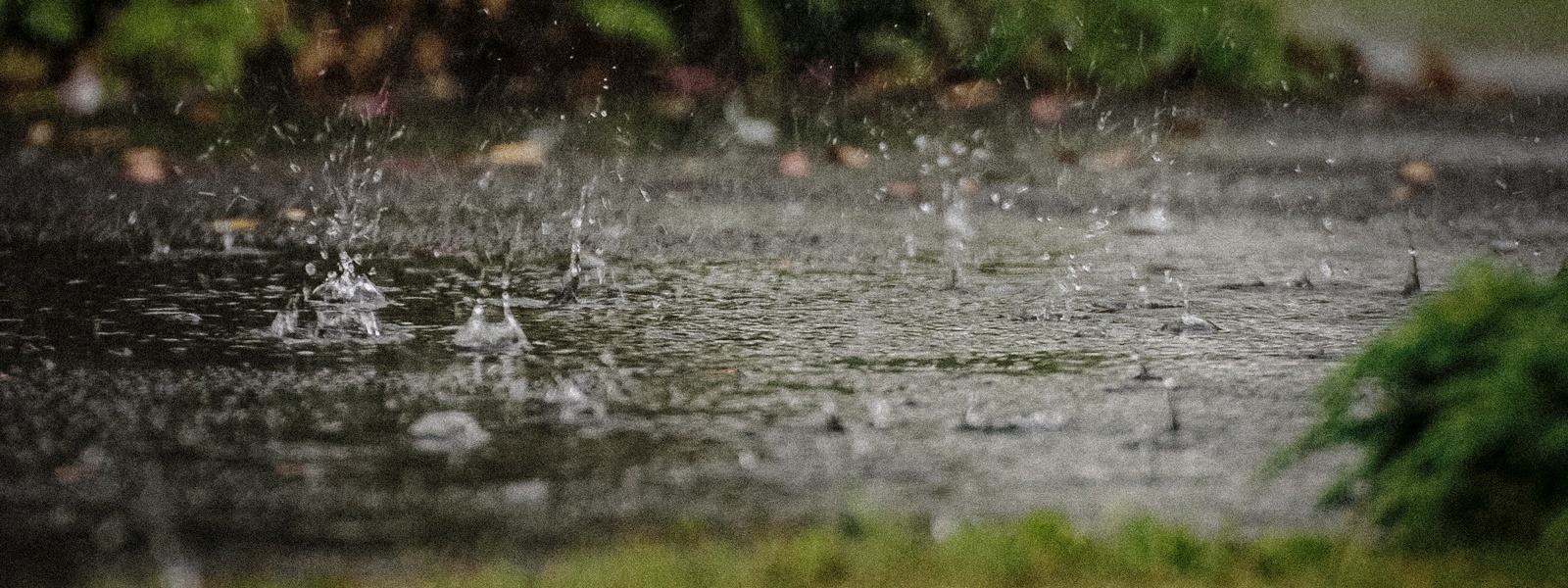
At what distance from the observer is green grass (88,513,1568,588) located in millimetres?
2449

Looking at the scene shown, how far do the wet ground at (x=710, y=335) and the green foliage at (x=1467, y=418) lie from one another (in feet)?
0.86

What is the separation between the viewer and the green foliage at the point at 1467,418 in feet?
8.04

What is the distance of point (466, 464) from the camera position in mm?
3100

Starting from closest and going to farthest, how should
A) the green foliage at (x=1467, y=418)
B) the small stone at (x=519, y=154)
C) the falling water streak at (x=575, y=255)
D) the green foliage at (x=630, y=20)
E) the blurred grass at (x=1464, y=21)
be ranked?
1. the green foliage at (x=1467, y=418)
2. the falling water streak at (x=575, y=255)
3. the small stone at (x=519, y=154)
4. the green foliage at (x=630, y=20)
5. the blurred grass at (x=1464, y=21)

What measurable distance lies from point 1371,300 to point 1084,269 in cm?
72

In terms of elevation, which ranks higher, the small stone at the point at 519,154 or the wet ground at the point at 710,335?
the small stone at the point at 519,154

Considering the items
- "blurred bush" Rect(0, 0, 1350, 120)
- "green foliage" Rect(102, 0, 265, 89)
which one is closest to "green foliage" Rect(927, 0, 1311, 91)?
"blurred bush" Rect(0, 0, 1350, 120)

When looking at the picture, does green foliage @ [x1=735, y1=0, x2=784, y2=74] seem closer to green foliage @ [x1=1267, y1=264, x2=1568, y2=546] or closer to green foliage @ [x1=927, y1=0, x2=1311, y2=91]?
green foliage @ [x1=927, y1=0, x2=1311, y2=91]

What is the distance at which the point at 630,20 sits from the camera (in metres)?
7.39

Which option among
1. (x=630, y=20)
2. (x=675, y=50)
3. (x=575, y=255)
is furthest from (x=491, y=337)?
(x=675, y=50)

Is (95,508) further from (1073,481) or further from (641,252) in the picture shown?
(641,252)

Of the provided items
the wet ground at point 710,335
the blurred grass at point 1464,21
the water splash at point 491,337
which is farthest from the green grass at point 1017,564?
the blurred grass at point 1464,21

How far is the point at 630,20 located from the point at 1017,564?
16.9 feet

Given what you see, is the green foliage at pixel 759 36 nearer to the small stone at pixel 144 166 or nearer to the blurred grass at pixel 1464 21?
the small stone at pixel 144 166
